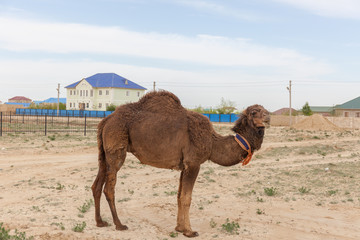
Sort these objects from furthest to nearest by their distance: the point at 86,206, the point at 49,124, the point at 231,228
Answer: the point at 49,124, the point at 86,206, the point at 231,228

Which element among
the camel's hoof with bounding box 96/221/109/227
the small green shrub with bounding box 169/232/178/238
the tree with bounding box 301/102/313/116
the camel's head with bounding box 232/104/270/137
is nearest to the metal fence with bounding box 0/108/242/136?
the camel's head with bounding box 232/104/270/137

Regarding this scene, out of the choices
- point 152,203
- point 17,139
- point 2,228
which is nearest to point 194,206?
point 152,203

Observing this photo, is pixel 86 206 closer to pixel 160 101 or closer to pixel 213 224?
pixel 213 224

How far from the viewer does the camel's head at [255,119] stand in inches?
263

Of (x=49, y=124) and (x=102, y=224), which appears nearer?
(x=102, y=224)

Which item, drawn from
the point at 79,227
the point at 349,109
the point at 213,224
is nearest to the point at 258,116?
the point at 213,224

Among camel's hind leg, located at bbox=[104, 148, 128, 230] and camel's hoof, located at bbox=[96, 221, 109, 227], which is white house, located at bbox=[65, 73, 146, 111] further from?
camel's hind leg, located at bbox=[104, 148, 128, 230]

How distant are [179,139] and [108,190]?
1.62m

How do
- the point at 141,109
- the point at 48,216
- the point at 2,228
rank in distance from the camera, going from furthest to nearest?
1. the point at 48,216
2. the point at 141,109
3. the point at 2,228

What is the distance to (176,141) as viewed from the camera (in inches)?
266

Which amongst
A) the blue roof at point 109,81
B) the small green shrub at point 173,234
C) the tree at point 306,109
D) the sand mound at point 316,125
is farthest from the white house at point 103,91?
the small green shrub at point 173,234

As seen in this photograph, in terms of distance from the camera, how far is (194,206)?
9.24 metres

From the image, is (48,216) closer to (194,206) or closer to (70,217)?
(70,217)

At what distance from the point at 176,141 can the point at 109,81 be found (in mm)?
83954
